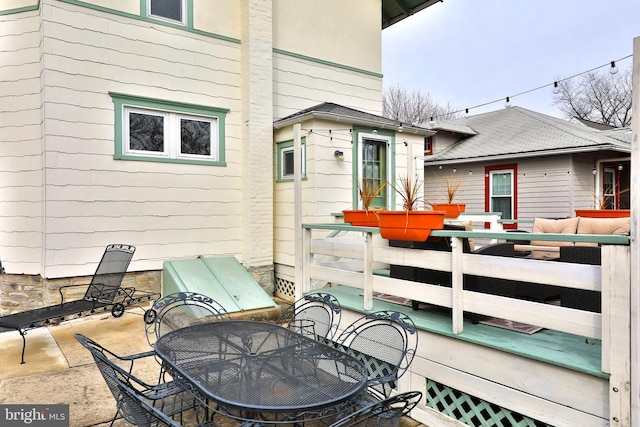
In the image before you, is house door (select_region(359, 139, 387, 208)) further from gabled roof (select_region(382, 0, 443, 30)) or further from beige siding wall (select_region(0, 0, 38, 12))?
beige siding wall (select_region(0, 0, 38, 12))

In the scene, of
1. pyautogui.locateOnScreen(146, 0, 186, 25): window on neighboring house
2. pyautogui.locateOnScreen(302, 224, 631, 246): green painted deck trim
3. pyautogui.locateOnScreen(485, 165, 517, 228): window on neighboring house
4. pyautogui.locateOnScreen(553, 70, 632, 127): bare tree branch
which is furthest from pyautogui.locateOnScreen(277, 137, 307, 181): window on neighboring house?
pyautogui.locateOnScreen(553, 70, 632, 127): bare tree branch

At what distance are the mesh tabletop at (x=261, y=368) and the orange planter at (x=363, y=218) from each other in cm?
164

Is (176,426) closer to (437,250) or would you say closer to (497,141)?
(437,250)

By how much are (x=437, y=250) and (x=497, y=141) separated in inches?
385

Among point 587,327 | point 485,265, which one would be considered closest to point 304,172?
point 485,265

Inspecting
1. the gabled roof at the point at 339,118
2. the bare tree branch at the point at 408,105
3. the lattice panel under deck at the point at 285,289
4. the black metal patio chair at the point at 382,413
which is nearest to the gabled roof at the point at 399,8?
the gabled roof at the point at 339,118

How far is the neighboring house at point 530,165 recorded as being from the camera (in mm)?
9742

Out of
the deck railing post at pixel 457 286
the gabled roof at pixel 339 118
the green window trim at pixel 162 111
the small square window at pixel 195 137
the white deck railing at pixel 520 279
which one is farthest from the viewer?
the small square window at pixel 195 137

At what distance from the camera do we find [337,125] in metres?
6.58

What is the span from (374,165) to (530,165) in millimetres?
5531

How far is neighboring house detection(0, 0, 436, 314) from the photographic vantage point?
5516 mm

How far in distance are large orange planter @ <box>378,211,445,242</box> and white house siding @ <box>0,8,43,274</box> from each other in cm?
501

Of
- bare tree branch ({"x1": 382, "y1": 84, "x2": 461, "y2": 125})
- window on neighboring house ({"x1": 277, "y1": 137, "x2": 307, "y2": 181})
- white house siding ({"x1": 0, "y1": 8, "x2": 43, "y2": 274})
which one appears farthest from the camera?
bare tree branch ({"x1": 382, "y1": 84, "x2": 461, "y2": 125})

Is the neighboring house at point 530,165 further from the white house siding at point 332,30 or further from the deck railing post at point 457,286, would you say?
the deck railing post at point 457,286
